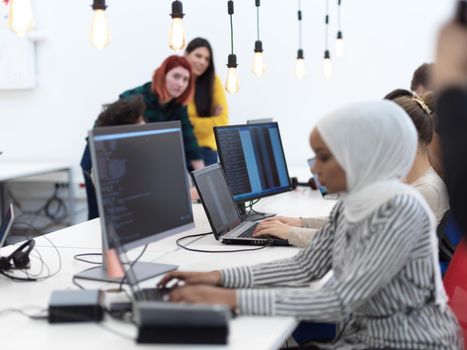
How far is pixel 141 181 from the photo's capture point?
1694 mm

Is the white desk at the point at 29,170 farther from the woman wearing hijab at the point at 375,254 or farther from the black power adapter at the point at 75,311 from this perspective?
the woman wearing hijab at the point at 375,254

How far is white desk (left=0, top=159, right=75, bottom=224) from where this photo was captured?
462cm

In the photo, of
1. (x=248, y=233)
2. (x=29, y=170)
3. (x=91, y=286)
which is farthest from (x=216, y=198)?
(x=29, y=170)

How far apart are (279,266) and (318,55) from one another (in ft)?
11.6

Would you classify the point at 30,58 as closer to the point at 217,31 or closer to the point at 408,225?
the point at 217,31

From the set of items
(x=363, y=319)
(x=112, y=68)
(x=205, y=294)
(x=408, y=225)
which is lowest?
(x=363, y=319)

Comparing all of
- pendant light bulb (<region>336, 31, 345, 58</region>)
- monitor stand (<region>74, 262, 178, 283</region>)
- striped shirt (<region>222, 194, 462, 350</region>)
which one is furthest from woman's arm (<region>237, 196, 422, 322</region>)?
pendant light bulb (<region>336, 31, 345, 58</region>)

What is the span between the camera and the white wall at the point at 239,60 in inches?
188

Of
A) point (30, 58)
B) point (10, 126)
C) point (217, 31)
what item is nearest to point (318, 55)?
point (217, 31)

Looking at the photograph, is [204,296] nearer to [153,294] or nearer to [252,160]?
[153,294]

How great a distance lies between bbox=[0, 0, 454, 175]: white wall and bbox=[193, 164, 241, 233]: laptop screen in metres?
2.63

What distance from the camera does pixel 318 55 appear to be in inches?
195

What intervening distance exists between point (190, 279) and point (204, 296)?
16cm

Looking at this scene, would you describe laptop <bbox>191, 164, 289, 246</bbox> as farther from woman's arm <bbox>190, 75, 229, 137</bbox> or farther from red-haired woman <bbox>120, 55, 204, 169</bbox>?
woman's arm <bbox>190, 75, 229, 137</bbox>
